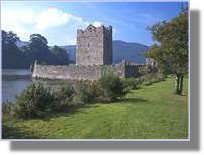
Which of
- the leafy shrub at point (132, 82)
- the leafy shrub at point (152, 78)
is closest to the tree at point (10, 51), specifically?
the leafy shrub at point (132, 82)

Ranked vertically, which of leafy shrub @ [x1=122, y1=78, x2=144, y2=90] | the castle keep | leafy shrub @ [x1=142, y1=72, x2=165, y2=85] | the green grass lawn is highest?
the castle keep

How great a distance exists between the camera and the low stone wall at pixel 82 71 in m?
6.75

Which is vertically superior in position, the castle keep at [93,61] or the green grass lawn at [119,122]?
the castle keep at [93,61]

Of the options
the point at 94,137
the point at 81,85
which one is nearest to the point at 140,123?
the point at 94,137

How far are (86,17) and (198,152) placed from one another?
2.07 m

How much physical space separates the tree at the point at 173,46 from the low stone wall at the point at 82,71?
0.36 metres

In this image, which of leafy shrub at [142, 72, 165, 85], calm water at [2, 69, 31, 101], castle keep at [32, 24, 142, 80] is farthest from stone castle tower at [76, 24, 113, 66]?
calm water at [2, 69, 31, 101]

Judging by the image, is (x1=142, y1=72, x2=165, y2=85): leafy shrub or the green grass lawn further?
(x1=142, y1=72, x2=165, y2=85): leafy shrub

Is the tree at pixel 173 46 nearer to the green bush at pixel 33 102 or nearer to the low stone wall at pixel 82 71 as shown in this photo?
the low stone wall at pixel 82 71

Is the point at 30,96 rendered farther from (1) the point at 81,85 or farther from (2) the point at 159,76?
(2) the point at 159,76

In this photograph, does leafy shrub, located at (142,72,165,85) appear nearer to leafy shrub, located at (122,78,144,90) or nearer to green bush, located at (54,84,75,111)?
leafy shrub, located at (122,78,144,90)

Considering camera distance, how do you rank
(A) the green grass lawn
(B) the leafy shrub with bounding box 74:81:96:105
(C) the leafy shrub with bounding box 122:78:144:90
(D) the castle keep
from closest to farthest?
(A) the green grass lawn, (D) the castle keep, (C) the leafy shrub with bounding box 122:78:144:90, (B) the leafy shrub with bounding box 74:81:96:105

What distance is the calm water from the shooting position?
6324 mm

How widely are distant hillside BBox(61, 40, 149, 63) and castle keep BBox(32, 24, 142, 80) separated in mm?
55
